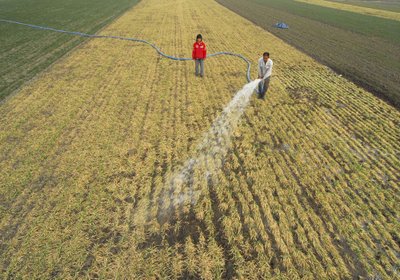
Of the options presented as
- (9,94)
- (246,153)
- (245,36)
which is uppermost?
(245,36)

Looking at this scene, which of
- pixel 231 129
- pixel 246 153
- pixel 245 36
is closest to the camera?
pixel 246 153

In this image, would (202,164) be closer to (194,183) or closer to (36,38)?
(194,183)

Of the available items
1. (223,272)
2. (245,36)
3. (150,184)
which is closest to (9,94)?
(150,184)

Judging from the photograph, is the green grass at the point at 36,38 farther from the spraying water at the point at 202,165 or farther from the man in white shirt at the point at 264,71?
the man in white shirt at the point at 264,71

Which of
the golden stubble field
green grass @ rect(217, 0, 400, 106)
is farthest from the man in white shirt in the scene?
green grass @ rect(217, 0, 400, 106)

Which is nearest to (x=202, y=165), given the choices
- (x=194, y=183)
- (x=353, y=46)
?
(x=194, y=183)

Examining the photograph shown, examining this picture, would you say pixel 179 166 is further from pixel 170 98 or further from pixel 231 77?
pixel 231 77

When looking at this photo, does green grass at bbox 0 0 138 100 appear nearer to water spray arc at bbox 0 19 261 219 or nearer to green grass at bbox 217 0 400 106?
water spray arc at bbox 0 19 261 219
